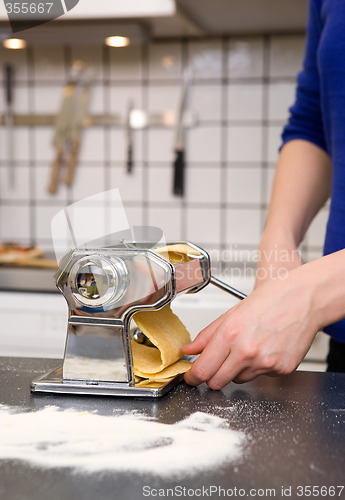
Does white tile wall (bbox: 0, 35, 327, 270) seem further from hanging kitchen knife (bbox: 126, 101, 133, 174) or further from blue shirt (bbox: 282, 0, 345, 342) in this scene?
blue shirt (bbox: 282, 0, 345, 342)

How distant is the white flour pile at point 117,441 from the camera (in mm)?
466

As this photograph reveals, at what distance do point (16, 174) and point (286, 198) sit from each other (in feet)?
4.58

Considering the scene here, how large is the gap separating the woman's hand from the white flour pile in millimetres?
62

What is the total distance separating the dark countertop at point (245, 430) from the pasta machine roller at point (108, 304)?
2 centimetres

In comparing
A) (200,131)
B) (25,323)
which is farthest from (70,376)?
(200,131)

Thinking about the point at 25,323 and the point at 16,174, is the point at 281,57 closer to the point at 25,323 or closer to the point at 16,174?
the point at 16,174

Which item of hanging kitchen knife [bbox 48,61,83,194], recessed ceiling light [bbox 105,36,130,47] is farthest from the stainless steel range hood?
hanging kitchen knife [bbox 48,61,83,194]

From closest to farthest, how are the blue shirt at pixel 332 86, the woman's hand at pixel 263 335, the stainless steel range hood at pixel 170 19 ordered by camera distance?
the woman's hand at pixel 263 335
the blue shirt at pixel 332 86
the stainless steel range hood at pixel 170 19

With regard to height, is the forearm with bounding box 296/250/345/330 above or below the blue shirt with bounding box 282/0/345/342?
below

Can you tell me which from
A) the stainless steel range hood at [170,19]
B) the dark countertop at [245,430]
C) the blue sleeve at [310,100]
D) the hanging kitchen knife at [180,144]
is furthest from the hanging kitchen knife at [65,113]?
the dark countertop at [245,430]

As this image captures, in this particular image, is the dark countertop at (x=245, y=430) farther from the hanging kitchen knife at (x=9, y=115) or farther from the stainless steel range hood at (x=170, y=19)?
the hanging kitchen knife at (x=9, y=115)

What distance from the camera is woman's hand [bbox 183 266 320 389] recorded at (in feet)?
2.00

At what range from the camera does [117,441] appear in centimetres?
51

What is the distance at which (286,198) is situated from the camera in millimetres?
1001
